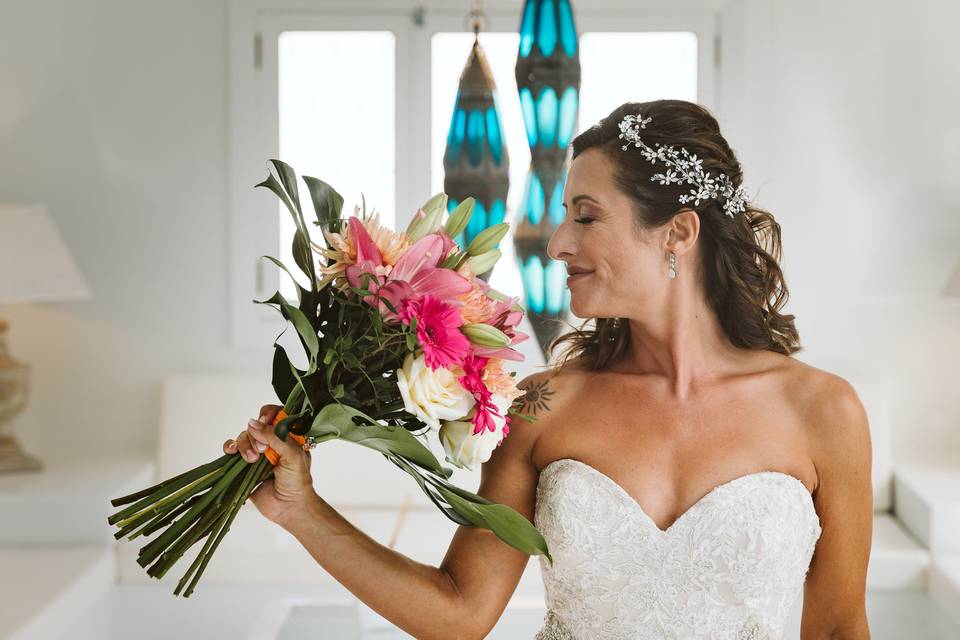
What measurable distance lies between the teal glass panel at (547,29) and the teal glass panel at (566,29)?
14 mm

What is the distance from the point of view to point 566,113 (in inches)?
81.1

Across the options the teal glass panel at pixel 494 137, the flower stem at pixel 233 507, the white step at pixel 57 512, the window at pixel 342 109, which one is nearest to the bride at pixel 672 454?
the flower stem at pixel 233 507

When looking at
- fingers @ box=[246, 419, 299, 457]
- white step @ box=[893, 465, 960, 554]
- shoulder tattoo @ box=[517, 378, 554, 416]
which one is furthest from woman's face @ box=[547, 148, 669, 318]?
white step @ box=[893, 465, 960, 554]

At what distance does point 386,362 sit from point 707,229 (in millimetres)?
703

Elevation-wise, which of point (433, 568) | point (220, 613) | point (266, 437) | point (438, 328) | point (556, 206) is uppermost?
point (556, 206)

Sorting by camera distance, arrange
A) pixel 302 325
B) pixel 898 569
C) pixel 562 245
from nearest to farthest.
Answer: pixel 302 325
pixel 562 245
pixel 898 569

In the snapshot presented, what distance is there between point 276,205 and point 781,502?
2840mm

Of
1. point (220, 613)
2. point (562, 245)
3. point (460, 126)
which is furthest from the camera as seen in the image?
point (220, 613)

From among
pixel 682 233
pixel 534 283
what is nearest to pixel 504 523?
pixel 682 233

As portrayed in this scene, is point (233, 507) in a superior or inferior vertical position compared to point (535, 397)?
inferior

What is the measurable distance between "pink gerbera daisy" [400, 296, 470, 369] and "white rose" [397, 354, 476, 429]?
0.5 inches

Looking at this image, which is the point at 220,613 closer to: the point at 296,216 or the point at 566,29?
the point at 566,29

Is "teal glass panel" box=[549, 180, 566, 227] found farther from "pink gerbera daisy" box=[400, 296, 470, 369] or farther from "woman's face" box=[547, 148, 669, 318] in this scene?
"pink gerbera daisy" box=[400, 296, 470, 369]

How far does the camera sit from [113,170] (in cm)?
408
